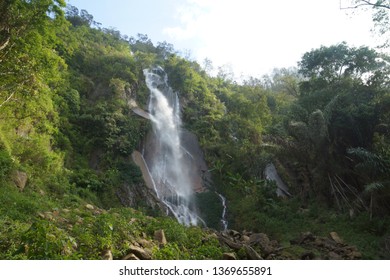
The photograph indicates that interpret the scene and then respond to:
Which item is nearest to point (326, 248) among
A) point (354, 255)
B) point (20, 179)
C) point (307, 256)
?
point (354, 255)

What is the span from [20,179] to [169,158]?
1304 centimetres

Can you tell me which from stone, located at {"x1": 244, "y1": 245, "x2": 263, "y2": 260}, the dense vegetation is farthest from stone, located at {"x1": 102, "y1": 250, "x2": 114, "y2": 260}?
stone, located at {"x1": 244, "y1": 245, "x2": 263, "y2": 260}

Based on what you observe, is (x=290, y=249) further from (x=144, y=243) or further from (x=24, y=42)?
(x=24, y=42)

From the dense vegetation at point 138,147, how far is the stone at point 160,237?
318 mm

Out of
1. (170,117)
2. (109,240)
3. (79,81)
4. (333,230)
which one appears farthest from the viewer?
(170,117)

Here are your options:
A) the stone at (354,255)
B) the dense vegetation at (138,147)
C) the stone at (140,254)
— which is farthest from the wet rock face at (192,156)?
the stone at (140,254)

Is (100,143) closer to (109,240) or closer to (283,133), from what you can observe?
(283,133)

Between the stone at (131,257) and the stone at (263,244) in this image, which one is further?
the stone at (263,244)

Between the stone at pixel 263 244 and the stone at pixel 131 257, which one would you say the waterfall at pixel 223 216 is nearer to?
the stone at pixel 263 244

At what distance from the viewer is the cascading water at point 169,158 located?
65.0 feet

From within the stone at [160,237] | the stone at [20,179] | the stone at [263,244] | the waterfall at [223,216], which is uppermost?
the stone at [20,179]
